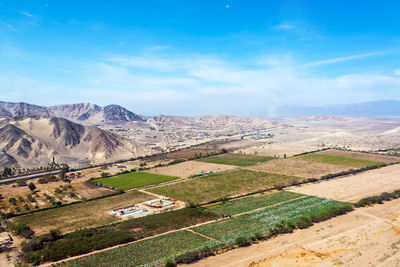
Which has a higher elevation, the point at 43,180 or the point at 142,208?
the point at 43,180

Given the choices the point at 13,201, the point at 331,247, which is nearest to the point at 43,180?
the point at 13,201

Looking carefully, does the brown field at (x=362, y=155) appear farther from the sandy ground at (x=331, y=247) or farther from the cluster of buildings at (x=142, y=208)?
the cluster of buildings at (x=142, y=208)

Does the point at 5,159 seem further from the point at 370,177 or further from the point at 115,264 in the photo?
→ the point at 370,177

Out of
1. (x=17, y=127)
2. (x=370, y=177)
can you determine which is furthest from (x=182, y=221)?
(x=17, y=127)

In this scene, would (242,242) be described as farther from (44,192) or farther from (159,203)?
(44,192)

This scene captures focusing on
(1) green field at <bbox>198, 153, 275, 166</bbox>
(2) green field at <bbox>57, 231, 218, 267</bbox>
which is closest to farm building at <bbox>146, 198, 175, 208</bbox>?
(2) green field at <bbox>57, 231, 218, 267</bbox>
